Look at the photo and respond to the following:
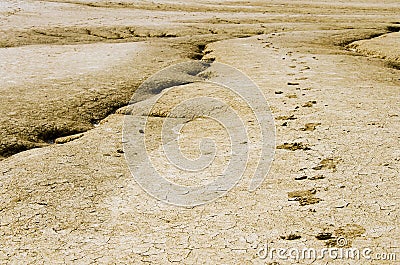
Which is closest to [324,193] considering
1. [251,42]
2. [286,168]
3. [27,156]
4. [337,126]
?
[286,168]

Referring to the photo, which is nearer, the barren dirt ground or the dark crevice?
the barren dirt ground

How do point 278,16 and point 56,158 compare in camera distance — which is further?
point 278,16

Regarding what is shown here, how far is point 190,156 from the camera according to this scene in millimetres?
6113

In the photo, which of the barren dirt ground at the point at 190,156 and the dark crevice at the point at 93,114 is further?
the dark crevice at the point at 93,114

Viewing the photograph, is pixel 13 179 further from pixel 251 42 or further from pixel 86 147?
pixel 251 42

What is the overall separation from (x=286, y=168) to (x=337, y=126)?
1456 mm

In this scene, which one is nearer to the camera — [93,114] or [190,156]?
[190,156]

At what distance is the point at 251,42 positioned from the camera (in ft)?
50.6

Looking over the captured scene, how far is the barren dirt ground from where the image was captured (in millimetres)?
4062

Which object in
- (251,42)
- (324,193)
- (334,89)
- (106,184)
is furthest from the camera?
(251,42)

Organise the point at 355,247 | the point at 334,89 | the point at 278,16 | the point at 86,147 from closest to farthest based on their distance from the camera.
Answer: the point at 355,247
the point at 86,147
the point at 334,89
the point at 278,16

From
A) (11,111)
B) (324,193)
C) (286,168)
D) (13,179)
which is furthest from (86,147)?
(324,193)

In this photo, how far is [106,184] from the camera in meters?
5.32

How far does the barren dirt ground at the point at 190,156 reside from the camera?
13.3 ft
